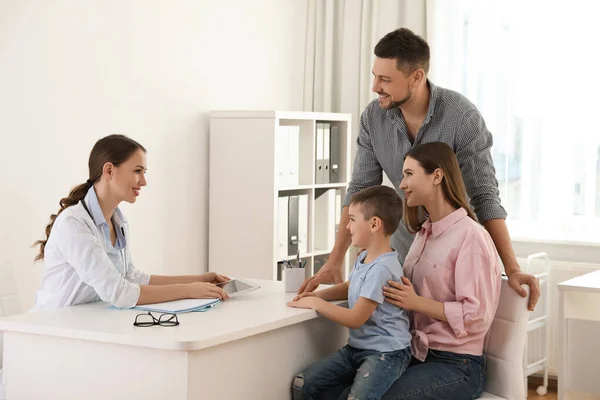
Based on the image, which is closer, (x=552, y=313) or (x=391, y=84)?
(x=391, y=84)

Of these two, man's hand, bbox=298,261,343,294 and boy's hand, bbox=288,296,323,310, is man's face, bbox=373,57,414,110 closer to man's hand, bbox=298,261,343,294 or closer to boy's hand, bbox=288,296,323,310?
man's hand, bbox=298,261,343,294

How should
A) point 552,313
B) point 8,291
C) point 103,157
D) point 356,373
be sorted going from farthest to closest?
point 552,313
point 8,291
point 103,157
point 356,373

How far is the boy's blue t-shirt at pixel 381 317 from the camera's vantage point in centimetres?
231

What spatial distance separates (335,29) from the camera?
5168 mm

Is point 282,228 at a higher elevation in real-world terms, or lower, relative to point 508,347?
higher

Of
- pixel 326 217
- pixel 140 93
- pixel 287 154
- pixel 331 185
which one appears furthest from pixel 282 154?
pixel 140 93

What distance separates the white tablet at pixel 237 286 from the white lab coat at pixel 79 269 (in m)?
0.36

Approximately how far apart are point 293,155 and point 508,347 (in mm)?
2175

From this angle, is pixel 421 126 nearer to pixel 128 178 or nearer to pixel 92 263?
pixel 128 178

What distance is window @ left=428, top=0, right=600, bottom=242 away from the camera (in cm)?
449

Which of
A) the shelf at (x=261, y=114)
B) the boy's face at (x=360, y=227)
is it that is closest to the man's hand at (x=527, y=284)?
the boy's face at (x=360, y=227)

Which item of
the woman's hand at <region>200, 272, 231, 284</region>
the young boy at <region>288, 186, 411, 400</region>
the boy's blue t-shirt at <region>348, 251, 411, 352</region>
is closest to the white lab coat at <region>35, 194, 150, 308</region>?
the woman's hand at <region>200, 272, 231, 284</region>

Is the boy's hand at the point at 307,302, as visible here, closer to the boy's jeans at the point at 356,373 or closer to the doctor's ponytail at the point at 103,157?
the boy's jeans at the point at 356,373

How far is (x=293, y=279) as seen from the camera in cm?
261
